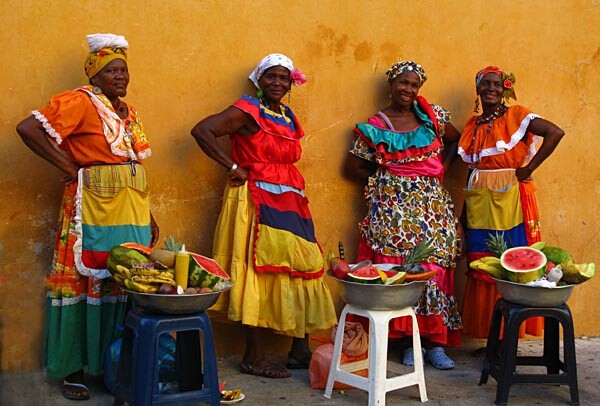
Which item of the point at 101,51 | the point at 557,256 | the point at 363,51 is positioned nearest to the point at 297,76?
the point at 363,51

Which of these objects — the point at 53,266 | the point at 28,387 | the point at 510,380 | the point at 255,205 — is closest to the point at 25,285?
the point at 53,266

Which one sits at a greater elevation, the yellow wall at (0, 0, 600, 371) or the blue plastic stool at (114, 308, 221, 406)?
the yellow wall at (0, 0, 600, 371)

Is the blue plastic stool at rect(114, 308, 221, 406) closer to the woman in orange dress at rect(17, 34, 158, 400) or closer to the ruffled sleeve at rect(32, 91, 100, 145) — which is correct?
the woman in orange dress at rect(17, 34, 158, 400)

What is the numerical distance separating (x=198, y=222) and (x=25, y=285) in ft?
4.26

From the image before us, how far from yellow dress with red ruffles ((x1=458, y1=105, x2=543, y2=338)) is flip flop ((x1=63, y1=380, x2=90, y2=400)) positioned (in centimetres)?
310

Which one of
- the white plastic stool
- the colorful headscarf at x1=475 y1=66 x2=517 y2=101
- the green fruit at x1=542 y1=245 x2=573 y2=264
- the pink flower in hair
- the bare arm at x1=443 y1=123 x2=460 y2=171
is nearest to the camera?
the white plastic stool

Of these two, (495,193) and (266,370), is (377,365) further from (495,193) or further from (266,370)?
(495,193)

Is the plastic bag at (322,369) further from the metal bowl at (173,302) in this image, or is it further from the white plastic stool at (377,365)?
the metal bowl at (173,302)

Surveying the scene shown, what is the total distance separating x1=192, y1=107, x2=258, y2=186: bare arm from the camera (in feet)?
16.1

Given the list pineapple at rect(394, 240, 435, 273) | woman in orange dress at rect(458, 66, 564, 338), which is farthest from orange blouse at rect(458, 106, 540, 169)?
pineapple at rect(394, 240, 435, 273)

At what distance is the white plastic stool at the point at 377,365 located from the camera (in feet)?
14.3

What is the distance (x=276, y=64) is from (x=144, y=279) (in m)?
2.01

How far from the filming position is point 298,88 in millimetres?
5660

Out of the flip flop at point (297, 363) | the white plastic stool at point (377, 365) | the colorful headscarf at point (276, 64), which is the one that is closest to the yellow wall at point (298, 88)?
the colorful headscarf at point (276, 64)
